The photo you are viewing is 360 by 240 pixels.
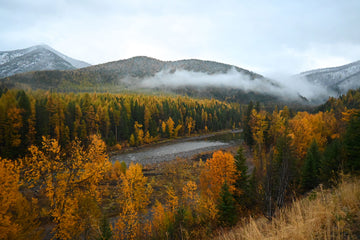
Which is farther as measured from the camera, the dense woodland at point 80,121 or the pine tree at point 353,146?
the dense woodland at point 80,121

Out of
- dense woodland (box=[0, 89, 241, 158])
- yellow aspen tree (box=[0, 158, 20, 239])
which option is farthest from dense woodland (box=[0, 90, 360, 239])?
dense woodland (box=[0, 89, 241, 158])

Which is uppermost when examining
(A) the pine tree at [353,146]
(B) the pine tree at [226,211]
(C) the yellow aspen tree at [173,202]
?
(A) the pine tree at [353,146]

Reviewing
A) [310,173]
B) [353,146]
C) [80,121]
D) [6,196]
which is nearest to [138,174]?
[6,196]

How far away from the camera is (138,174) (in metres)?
22.2

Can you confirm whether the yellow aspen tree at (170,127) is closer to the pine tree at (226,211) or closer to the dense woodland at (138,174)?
the dense woodland at (138,174)

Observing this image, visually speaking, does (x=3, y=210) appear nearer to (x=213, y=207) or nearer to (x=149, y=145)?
(x=213, y=207)

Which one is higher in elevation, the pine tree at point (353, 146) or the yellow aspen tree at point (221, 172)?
the pine tree at point (353, 146)

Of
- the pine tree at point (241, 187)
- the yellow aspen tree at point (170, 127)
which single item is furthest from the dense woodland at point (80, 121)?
the pine tree at point (241, 187)

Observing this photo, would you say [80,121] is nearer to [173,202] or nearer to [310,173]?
[173,202]

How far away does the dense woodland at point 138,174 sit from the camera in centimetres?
972

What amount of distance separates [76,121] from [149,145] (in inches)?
976

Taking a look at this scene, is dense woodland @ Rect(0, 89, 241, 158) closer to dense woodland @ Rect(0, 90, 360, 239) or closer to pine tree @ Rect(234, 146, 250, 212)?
dense woodland @ Rect(0, 90, 360, 239)

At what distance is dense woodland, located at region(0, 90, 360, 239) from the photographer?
9.72m

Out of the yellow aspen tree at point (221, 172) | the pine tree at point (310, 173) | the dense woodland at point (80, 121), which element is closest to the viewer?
the pine tree at point (310, 173)
